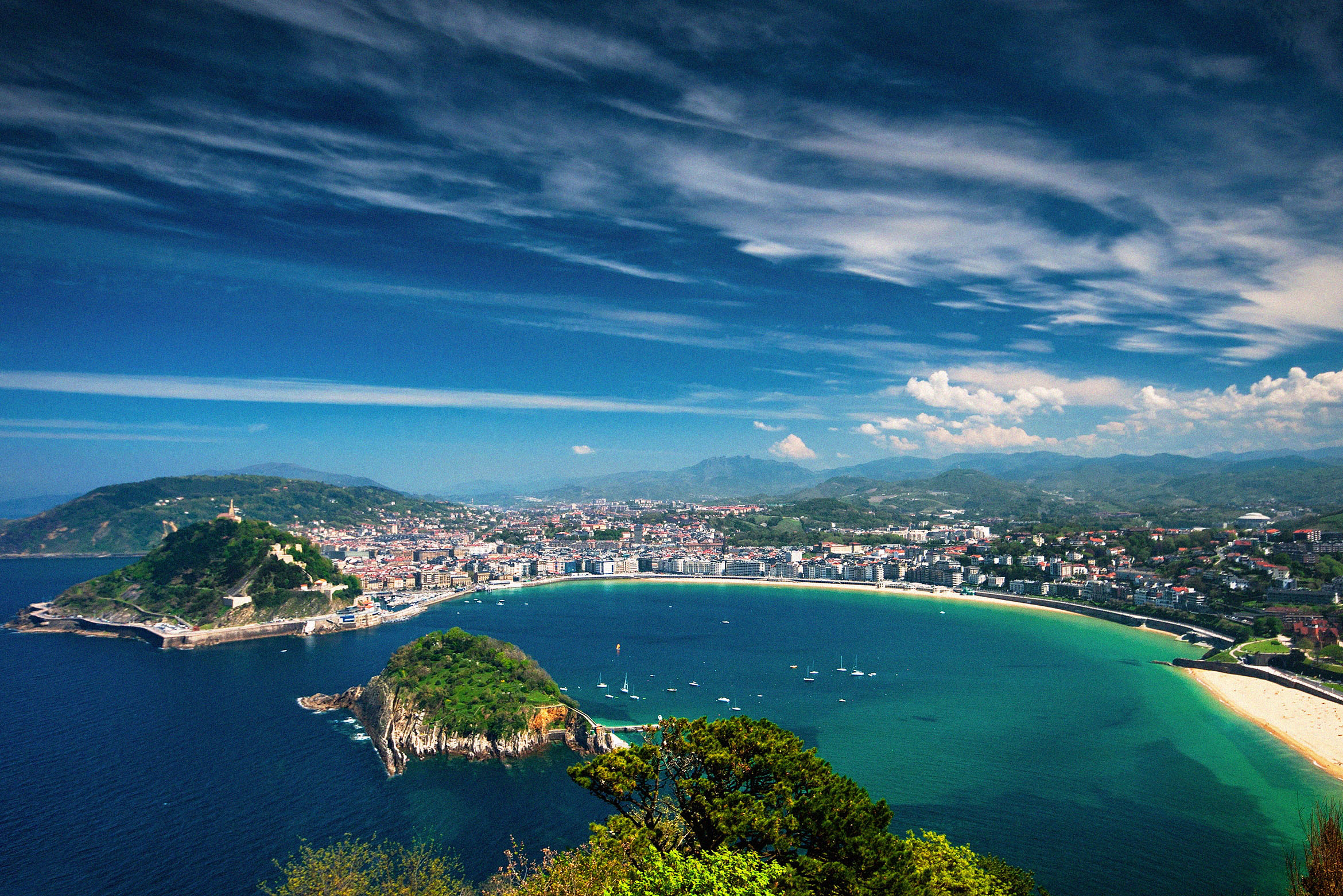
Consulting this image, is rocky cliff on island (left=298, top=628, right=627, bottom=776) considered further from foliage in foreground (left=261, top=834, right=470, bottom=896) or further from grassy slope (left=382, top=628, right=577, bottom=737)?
foliage in foreground (left=261, top=834, right=470, bottom=896)

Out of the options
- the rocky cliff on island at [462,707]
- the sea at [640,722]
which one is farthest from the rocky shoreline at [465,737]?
the sea at [640,722]

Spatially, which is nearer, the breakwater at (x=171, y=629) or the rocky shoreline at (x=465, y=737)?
the rocky shoreline at (x=465, y=737)

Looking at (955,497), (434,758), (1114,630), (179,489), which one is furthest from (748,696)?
(955,497)

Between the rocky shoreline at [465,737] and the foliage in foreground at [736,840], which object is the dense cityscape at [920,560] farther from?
the foliage in foreground at [736,840]

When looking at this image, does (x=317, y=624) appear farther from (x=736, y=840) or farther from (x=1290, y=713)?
(x=1290, y=713)

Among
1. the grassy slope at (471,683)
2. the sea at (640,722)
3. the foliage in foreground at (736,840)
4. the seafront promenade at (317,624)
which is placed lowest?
the seafront promenade at (317,624)

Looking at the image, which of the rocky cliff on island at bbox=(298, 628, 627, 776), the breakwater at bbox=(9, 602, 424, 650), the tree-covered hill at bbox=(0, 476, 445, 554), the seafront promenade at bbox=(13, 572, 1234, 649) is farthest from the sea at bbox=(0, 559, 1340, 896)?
the tree-covered hill at bbox=(0, 476, 445, 554)
